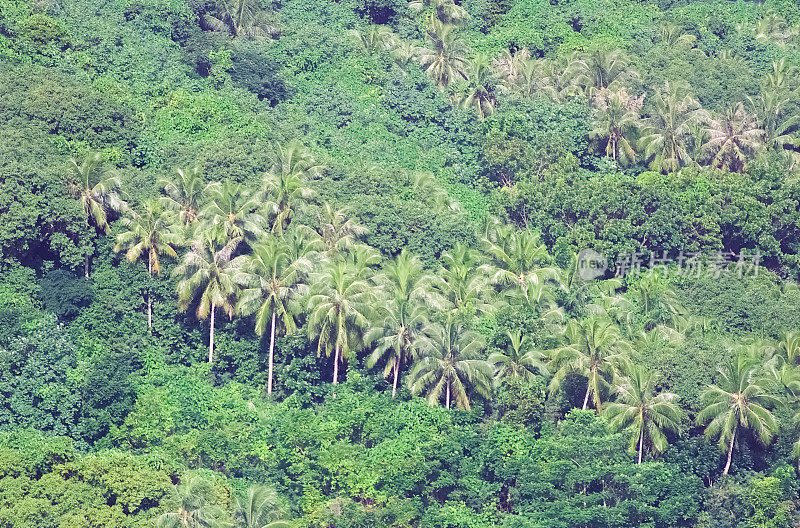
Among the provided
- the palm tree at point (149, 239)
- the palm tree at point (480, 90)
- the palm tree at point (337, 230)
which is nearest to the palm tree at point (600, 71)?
the palm tree at point (480, 90)

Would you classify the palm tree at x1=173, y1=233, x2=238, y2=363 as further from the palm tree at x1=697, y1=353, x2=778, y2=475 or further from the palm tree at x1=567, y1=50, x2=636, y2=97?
the palm tree at x1=567, y1=50, x2=636, y2=97

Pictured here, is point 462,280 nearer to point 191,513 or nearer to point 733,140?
point 191,513

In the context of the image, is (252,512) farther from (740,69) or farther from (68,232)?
(740,69)

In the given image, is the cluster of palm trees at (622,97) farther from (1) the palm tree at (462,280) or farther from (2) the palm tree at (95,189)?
(2) the palm tree at (95,189)

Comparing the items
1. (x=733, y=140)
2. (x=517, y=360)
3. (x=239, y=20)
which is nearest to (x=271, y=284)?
(x=517, y=360)

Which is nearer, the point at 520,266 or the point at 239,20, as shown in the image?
the point at 520,266
